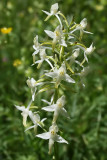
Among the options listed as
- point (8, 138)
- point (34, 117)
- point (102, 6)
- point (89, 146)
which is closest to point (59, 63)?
point (34, 117)

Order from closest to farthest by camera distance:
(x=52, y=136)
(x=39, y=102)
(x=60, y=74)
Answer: (x=60, y=74)
(x=52, y=136)
(x=39, y=102)

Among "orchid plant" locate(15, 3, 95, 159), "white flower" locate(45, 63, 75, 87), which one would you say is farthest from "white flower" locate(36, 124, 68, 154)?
"white flower" locate(45, 63, 75, 87)

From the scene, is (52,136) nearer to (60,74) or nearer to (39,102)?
(60,74)

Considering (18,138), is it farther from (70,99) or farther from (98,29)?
(98,29)

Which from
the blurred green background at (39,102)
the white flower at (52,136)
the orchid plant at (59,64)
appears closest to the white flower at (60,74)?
the orchid plant at (59,64)

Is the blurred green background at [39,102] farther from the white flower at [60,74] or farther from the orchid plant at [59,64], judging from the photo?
the white flower at [60,74]

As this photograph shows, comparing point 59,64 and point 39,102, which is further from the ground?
point 59,64

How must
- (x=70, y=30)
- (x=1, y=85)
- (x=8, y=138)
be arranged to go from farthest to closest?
(x=1, y=85), (x=8, y=138), (x=70, y=30)

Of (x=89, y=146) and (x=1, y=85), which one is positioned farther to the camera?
(x=1, y=85)

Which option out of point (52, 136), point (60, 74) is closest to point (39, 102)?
point (52, 136)
